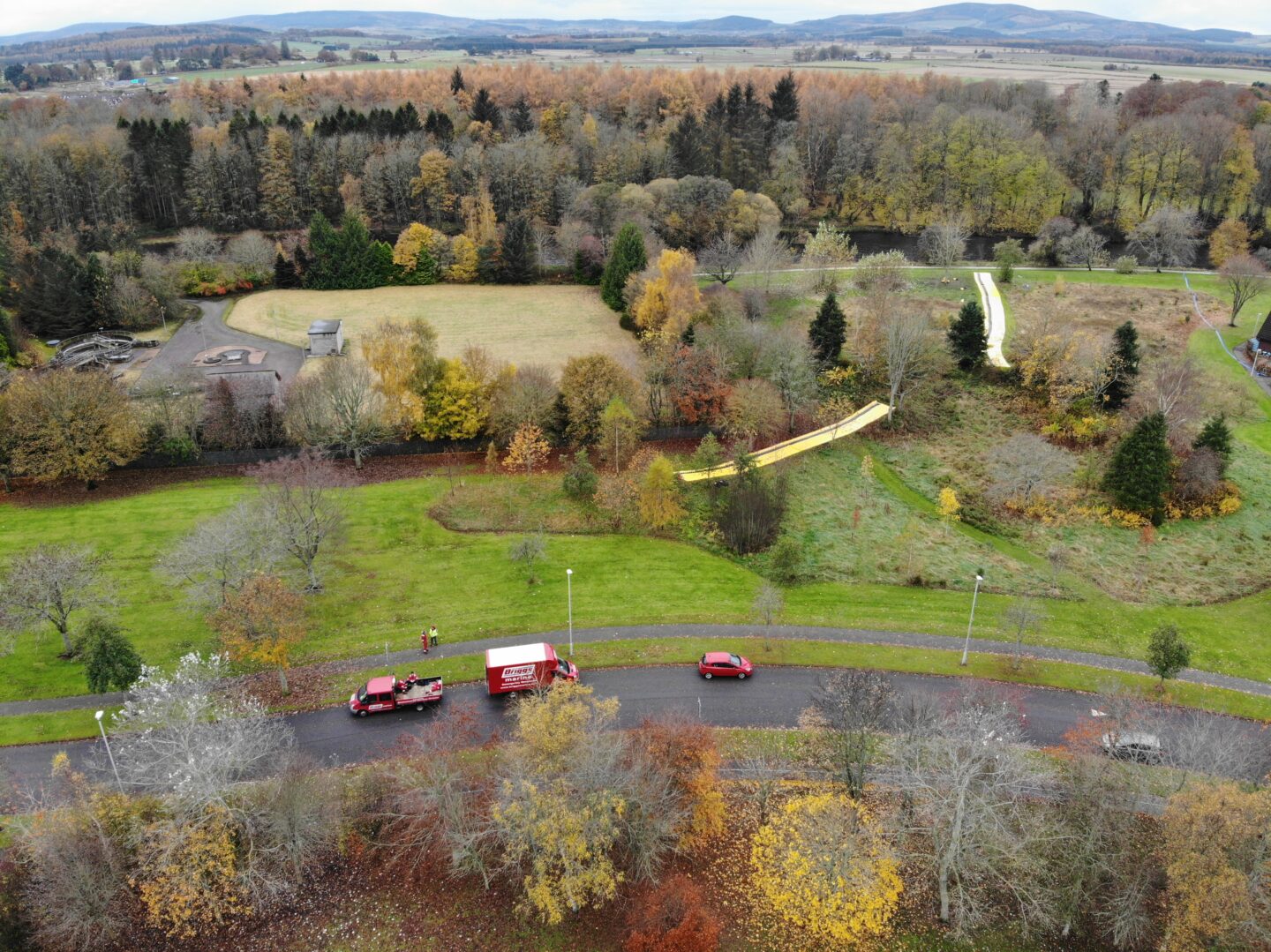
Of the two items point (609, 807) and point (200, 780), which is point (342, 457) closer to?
point (200, 780)

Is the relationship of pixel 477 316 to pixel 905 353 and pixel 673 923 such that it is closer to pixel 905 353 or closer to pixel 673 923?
pixel 905 353

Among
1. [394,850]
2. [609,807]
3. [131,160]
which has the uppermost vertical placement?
[131,160]

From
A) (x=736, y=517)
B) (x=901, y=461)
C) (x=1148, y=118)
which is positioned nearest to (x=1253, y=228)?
(x=1148, y=118)

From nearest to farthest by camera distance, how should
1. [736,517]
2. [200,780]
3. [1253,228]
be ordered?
1. [200,780]
2. [736,517]
3. [1253,228]

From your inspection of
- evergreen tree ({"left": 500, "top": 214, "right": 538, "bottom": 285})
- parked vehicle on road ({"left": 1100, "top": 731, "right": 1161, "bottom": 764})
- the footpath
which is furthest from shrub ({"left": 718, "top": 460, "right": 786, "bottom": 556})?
evergreen tree ({"left": 500, "top": 214, "right": 538, "bottom": 285})

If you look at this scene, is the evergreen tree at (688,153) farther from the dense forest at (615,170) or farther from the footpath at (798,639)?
the footpath at (798,639)

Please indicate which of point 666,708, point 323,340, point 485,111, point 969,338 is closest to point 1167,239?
point 969,338

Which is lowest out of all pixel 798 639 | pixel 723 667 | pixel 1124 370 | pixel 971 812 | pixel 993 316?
pixel 798 639

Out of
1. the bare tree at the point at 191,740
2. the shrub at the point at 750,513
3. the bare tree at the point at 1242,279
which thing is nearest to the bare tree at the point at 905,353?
the shrub at the point at 750,513
